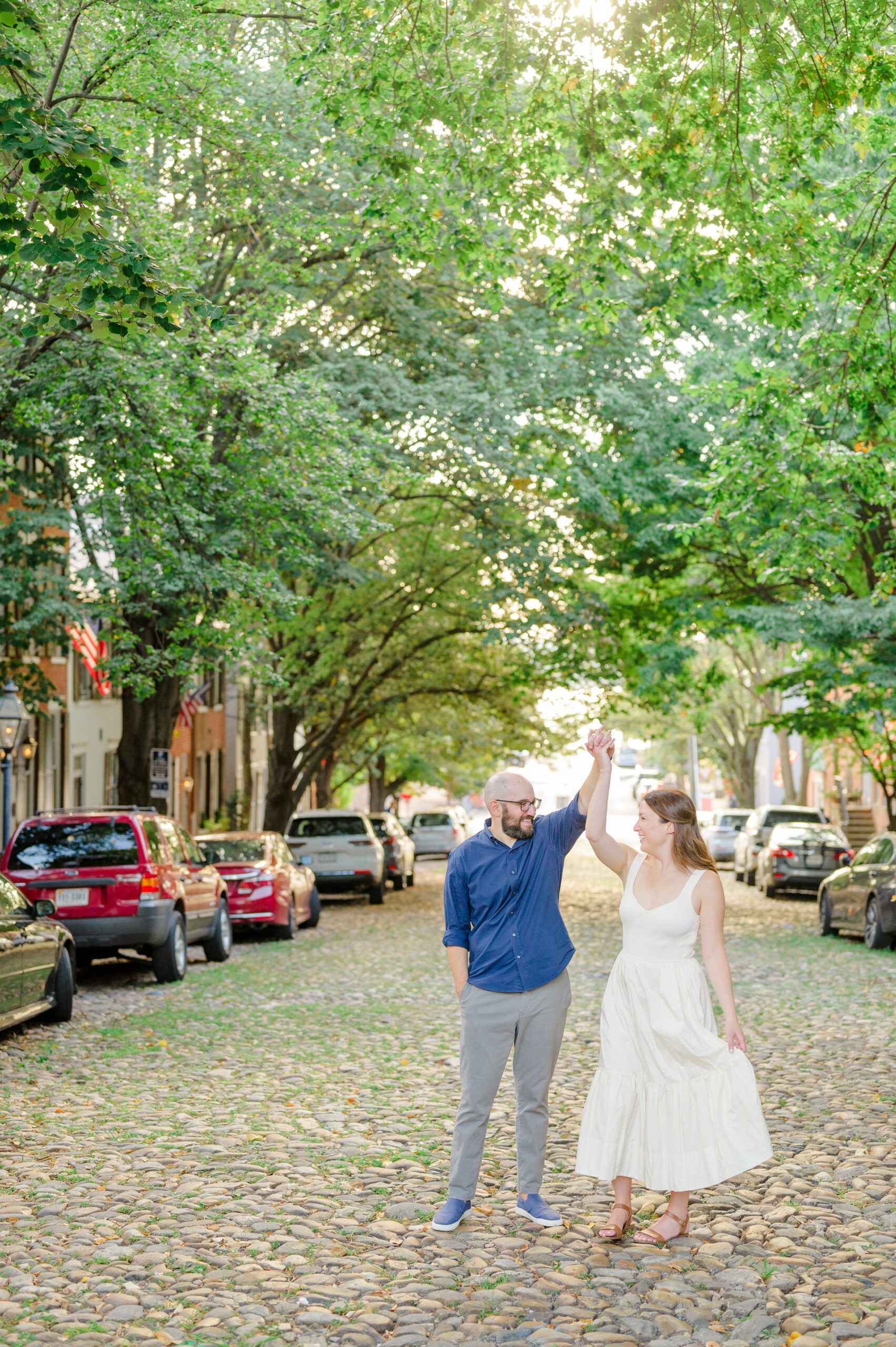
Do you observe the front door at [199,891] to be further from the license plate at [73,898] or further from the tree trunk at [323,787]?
the tree trunk at [323,787]

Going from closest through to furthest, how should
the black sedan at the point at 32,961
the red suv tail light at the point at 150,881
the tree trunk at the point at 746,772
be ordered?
the black sedan at the point at 32,961 < the red suv tail light at the point at 150,881 < the tree trunk at the point at 746,772

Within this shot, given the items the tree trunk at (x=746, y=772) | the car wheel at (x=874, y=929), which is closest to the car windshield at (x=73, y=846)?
the car wheel at (x=874, y=929)

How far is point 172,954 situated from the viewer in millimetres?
16109

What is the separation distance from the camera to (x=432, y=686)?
38.7 metres

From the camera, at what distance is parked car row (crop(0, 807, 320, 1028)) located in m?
12.3

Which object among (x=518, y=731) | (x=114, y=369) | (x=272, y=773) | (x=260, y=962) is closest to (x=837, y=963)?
(x=260, y=962)

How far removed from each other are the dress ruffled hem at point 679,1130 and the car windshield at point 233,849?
51.6 feet

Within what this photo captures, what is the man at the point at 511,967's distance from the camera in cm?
616

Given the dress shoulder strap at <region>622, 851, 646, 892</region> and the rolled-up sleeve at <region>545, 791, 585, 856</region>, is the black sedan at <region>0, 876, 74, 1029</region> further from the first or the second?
the dress shoulder strap at <region>622, 851, 646, 892</region>

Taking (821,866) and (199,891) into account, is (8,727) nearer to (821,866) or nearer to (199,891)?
(199,891)

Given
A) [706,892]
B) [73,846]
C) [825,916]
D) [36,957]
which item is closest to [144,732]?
[73,846]

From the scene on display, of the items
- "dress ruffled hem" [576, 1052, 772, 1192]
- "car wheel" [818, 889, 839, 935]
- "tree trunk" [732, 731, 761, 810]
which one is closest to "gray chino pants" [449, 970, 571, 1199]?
"dress ruffled hem" [576, 1052, 772, 1192]

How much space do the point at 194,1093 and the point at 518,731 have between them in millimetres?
36715

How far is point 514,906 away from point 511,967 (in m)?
0.23
